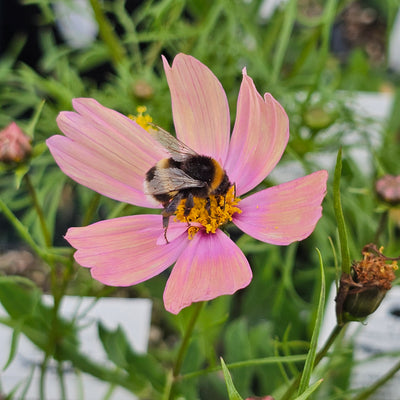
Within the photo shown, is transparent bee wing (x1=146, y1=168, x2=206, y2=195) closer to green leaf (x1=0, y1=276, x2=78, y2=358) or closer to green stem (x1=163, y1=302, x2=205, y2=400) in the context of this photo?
green stem (x1=163, y1=302, x2=205, y2=400)

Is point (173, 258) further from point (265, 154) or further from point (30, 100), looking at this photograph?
point (30, 100)

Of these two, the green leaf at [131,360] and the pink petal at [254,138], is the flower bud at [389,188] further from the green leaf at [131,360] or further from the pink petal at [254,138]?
the green leaf at [131,360]

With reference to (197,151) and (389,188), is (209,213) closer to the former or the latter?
(197,151)

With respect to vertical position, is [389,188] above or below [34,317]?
above

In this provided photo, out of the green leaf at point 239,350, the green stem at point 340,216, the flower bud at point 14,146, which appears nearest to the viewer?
the green stem at point 340,216

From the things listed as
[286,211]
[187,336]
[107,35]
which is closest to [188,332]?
[187,336]

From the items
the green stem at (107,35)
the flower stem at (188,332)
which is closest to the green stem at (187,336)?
the flower stem at (188,332)

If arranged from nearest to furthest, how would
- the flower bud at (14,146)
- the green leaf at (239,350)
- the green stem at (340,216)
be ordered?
the green stem at (340,216) < the flower bud at (14,146) < the green leaf at (239,350)

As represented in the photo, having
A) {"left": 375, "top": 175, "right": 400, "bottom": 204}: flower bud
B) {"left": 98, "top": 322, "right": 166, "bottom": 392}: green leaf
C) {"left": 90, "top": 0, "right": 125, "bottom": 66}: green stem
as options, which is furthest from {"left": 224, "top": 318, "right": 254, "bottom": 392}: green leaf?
{"left": 90, "top": 0, "right": 125, "bottom": 66}: green stem
